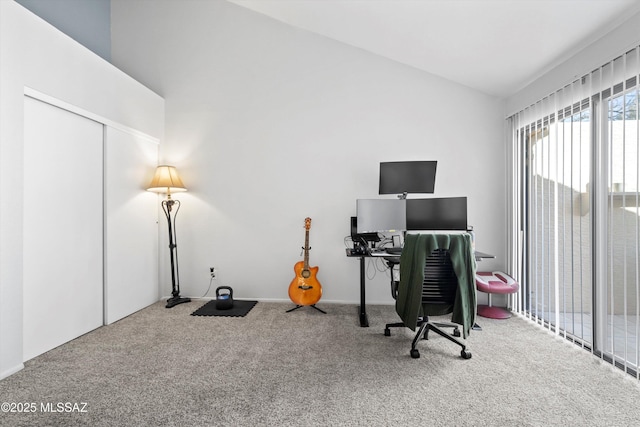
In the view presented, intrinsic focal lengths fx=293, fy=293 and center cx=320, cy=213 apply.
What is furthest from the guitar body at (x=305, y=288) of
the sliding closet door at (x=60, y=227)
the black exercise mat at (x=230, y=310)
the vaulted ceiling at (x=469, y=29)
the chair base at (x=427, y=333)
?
the vaulted ceiling at (x=469, y=29)

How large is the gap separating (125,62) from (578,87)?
5.32 meters

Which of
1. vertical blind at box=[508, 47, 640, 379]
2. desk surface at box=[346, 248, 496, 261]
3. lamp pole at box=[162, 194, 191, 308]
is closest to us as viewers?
vertical blind at box=[508, 47, 640, 379]

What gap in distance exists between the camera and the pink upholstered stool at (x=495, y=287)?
3.23 m

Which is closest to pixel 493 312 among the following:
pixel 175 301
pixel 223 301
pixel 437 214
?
pixel 437 214

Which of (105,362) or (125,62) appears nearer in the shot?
(105,362)

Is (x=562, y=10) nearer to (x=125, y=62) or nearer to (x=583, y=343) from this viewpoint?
(x=583, y=343)

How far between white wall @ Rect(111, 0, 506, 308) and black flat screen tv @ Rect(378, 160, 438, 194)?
13.5 inches

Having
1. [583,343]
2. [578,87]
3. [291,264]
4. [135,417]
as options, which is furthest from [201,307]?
[578,87]

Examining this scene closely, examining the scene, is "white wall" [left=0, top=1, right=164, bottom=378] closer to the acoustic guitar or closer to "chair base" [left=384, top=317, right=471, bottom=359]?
the acoustic guitar

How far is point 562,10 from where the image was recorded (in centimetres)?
220

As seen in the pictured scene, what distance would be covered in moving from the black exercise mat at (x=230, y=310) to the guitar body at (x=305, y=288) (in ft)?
1.98

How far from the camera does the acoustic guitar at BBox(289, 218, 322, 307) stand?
11.4ft

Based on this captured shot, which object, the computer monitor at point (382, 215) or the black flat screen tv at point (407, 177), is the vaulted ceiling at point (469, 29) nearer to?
the black flat screen tv at point (407, 177)

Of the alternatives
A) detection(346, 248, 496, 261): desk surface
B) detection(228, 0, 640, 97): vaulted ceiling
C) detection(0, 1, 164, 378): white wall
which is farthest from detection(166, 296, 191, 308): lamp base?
detection(228, 0, 640, 97): vaulted ceiling
